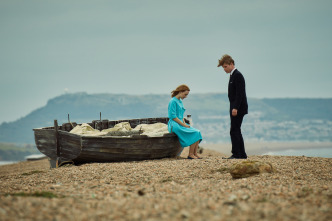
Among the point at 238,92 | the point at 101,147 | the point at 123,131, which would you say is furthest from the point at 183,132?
the point at 101,147

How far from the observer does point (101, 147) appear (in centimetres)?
1174

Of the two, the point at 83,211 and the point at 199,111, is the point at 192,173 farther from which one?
the point at 199,111

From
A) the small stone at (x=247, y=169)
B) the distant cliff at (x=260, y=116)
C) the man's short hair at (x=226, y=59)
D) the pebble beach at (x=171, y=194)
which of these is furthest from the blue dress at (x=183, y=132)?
the distant cliff at (x=260, y=116)

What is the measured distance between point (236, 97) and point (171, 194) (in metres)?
5.17

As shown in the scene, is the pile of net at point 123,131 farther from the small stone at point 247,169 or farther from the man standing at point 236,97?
the small stone at point 247,169

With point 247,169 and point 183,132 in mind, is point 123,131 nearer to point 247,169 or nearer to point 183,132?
point 183,132

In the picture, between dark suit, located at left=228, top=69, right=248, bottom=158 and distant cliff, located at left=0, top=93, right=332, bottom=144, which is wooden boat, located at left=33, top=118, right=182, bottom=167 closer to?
dark suit, located at left=228, top=69, right=248, bottom=158

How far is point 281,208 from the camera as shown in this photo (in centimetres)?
566

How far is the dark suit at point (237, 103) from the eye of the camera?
1153 cm

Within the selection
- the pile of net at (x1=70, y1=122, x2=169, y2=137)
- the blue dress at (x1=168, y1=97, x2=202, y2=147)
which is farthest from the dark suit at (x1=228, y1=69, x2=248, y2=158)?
the pile of net at (x1=70, y1=122, x2=169, y2=137)

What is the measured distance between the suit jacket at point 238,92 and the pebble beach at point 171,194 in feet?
5.85

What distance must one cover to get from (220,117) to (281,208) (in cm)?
15428

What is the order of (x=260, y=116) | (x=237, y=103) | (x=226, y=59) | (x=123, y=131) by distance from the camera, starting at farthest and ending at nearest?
(x=260, y=116) < (x=123, y=131) < (x=226, y=59) < (x=237, y=103)

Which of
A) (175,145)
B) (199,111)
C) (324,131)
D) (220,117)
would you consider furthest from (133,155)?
(199,111)
